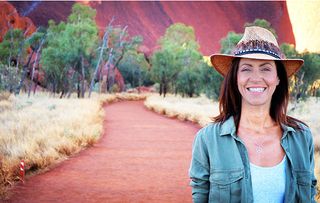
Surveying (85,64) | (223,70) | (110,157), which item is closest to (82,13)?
(85,64)

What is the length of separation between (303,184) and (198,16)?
69.8 meters

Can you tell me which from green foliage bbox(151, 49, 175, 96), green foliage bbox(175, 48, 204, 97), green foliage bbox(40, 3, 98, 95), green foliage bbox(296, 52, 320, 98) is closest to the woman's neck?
green foliage bbox(296, 52, 320, 98)

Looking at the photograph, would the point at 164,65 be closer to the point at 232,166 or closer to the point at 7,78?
the point at 7,78

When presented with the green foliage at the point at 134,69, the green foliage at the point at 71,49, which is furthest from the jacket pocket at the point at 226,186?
the green foliage at the point at 134,69

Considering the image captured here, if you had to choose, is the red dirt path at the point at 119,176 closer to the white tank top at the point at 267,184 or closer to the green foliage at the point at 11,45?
the white tank top at the point at 267,184

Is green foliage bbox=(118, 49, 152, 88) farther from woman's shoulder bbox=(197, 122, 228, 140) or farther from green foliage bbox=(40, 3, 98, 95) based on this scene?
woman's shoulder bbox=(197, 122, 228, 140)

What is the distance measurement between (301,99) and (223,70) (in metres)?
28.9

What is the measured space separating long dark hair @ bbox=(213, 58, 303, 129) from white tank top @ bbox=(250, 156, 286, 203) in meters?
0.27

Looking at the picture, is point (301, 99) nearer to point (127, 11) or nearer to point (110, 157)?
point (110, 157)

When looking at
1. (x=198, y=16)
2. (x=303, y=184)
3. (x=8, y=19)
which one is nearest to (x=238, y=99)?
(x=303, y=184)

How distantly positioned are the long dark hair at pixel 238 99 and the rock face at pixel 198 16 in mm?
52857

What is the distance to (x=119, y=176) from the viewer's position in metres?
7.82

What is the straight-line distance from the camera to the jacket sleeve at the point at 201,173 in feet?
7.82

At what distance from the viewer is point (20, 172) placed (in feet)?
23.3
